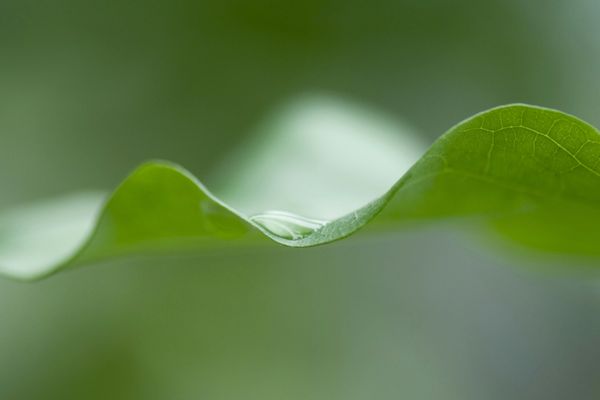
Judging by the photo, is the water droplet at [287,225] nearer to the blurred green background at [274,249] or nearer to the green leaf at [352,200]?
the green leaf at [352,200]

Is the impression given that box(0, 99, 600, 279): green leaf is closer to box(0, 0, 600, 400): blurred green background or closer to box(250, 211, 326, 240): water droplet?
box(250, 211, 326, 240): water droplet

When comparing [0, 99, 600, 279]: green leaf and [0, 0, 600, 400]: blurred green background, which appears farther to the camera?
[0, 0, 600, 400]: blurred green background

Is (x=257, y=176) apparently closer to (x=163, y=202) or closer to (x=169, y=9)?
(x=163, y=202)

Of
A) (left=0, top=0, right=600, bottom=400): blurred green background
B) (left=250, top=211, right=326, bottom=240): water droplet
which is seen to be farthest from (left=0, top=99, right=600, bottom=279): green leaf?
(left=0, top=0, right=600, bottom=400): blurred green background

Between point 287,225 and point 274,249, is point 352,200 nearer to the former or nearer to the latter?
point 287,225

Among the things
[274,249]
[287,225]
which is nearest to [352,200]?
[287,225]

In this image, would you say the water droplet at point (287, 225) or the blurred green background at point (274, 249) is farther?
the blurred green background at point (274, 249)

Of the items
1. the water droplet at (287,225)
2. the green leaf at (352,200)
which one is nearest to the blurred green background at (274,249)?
the green leaf at (352,200)
